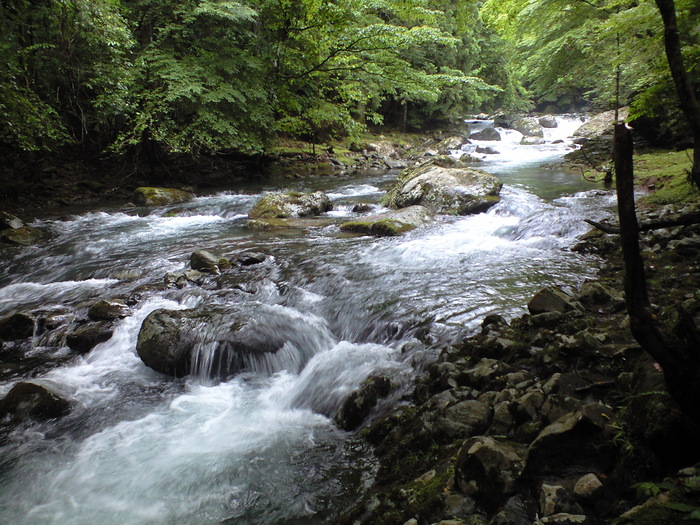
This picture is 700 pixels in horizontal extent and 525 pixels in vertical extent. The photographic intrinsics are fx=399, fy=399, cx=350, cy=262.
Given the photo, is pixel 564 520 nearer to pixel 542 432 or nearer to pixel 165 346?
pixel 542 432

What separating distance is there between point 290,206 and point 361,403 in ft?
29.2

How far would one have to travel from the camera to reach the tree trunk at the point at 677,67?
9.22ft

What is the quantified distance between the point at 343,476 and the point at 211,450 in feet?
4.31

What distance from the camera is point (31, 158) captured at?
1288 centimetres

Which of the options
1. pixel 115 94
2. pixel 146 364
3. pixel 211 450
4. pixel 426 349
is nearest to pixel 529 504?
pixel 426 349

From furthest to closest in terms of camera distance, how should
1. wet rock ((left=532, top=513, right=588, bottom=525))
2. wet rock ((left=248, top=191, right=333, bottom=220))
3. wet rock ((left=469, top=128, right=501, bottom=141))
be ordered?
wet rock ((left=469, top=128, right=501, bottom=141))
wet rock ((left=248, top=191, right=333, bottom=220))
wet rock ((left=532, top=513, right=588, bottom=525))

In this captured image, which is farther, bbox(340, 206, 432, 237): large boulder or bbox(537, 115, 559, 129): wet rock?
bbox(537, 115, 559, 129): wet rock

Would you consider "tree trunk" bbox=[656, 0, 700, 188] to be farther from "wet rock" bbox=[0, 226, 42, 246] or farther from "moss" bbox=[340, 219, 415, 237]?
"wet rock" bbox=[0, 226, 42, 246]

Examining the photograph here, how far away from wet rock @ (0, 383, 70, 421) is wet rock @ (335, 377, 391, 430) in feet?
9.58

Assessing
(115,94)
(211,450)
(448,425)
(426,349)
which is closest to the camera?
(448,425)

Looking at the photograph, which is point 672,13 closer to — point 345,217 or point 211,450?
point 211,450

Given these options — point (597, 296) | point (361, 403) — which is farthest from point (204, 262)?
point (597, 296)

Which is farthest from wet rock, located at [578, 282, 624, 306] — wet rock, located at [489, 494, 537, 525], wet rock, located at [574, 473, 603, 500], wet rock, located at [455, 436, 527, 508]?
wet rock, located at [489, 494, 537, 525]

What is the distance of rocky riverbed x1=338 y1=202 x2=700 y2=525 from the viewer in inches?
69.0
